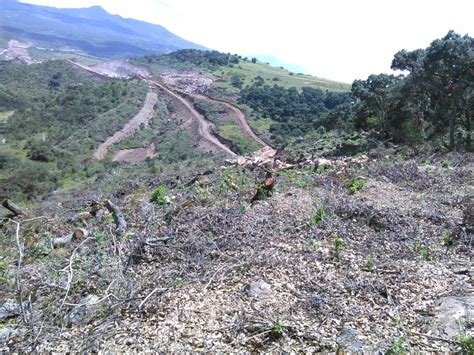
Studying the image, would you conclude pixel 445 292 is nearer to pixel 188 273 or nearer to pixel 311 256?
pixel 311 256

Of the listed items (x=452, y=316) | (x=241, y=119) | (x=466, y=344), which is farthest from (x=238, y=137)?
(x=466, y=344)

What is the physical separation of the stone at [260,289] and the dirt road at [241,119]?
110ft

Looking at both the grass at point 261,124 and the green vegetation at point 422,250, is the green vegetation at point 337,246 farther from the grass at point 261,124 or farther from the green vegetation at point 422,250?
the grass at point 261,124

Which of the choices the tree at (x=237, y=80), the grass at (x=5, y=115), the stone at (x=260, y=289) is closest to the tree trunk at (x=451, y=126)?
the stone at (x=260, y=289)

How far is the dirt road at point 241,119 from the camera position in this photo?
4067cm

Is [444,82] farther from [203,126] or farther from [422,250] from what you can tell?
[203,126]

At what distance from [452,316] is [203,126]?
135 ft

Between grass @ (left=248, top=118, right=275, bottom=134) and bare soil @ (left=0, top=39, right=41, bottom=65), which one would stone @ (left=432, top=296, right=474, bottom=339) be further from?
bare soil @ (left=0, top=39, right=41, bottom=65)

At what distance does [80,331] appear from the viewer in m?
4.39

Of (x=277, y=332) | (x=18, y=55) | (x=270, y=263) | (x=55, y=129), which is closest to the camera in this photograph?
(x=277, y=332)

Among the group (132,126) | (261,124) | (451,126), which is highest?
(451,126)

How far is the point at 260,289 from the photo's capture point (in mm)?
4953

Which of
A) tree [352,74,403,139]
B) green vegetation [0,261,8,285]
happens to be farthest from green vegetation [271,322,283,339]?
tree [352,74,403,139]

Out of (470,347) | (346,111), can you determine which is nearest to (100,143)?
(346,111)
